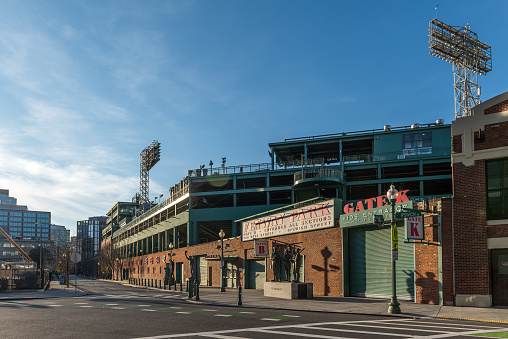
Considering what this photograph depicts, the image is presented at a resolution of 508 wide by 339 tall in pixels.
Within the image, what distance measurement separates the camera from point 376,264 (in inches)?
1154

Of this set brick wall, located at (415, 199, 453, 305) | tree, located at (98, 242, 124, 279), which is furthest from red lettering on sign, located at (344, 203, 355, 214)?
tree, located at (98, 242, 124, 279)

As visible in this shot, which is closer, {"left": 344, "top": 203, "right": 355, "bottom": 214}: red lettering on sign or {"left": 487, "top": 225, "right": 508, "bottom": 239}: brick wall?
{"left": 487, "top": 225, "right": 508, "bottom": 239}: brick wall

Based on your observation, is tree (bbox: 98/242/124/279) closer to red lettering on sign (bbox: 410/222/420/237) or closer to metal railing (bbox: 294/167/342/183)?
metal railing (bbox: 294/167/342/183)

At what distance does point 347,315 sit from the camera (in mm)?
20078

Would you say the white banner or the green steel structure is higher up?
the green steel structure

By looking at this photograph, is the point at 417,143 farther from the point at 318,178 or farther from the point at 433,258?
the point at 433,258

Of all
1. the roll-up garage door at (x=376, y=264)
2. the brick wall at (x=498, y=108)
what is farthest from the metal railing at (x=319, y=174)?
the brick wall at (x=498, y=108)

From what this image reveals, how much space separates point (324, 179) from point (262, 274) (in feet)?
55.7

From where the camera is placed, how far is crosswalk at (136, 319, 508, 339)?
13.4m

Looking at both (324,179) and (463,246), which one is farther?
(324,179)

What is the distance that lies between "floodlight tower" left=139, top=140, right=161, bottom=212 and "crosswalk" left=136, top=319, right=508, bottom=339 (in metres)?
113

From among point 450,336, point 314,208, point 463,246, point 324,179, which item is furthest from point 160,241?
point 450,336

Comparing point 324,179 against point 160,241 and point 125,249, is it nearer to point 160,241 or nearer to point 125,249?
point 160,241

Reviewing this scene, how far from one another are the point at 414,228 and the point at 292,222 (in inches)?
Answer: 556
